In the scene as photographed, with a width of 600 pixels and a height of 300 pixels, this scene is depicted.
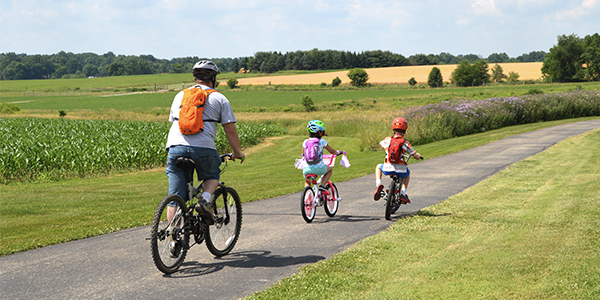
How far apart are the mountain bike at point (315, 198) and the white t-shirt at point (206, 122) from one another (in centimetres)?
294

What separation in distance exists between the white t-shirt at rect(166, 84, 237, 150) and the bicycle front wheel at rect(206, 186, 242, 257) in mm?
933

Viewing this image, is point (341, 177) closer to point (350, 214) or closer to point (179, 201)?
point (350, 214)

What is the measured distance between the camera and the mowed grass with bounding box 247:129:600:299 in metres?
5.05

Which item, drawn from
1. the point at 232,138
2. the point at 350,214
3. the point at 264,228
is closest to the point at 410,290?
the point at 232,138

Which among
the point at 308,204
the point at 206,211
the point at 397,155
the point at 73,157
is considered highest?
the point at 397,155

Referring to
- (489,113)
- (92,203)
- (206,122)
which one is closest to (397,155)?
(206,122)

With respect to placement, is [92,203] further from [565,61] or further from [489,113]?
[565,61]

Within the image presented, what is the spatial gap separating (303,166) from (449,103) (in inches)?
981

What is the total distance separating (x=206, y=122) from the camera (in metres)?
5.66

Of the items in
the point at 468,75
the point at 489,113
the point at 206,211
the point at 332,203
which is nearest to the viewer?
the point at 206,211

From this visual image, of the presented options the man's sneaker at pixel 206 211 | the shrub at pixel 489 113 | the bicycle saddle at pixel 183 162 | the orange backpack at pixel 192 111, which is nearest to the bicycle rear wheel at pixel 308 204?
the man's sneaker at pixel 206 211

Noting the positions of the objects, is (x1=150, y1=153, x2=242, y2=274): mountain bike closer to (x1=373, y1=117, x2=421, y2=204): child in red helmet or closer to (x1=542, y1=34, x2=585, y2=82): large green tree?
(x1=373, y1=117, x2=421, y2=204): child in red helmet

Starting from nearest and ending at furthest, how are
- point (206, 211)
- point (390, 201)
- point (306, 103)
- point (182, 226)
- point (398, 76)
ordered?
Result: point (182, 226) < point (206, 211) < point (390, 201) < point (306, 103) < point (398, 76)

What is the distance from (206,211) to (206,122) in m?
1.04
